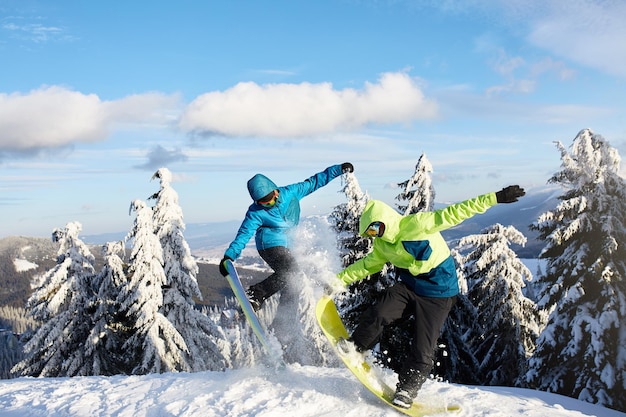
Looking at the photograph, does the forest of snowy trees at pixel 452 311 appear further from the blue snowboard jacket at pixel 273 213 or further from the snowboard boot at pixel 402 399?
the snowboard boot at pixel 402 399

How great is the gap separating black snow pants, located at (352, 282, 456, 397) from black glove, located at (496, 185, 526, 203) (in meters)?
1.55

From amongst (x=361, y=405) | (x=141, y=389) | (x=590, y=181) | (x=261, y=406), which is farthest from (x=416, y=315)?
(x=590, y=181)

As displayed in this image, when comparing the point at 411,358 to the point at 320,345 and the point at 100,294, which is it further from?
the point at 100,294

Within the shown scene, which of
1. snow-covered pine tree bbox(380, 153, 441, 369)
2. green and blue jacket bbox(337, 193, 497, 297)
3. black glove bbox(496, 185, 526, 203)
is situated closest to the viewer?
black glove bbox(496, 185, 526, 203)

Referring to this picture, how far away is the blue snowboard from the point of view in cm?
707

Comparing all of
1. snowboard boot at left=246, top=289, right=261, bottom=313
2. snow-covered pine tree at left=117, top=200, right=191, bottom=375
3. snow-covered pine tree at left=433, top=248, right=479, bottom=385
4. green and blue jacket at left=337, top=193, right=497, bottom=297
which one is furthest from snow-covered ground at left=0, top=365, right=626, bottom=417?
snow-covered pine tree at left=433, top=248, right=479, bottom=385

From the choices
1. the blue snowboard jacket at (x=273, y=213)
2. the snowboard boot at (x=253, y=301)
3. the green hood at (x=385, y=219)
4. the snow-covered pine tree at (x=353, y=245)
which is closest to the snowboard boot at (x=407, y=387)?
the green hood at (x=385, y=219)

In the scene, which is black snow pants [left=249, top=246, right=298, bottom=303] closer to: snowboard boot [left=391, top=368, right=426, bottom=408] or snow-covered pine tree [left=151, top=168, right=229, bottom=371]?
snowboard boot [left=391, top=368, right=426, bottom=408]

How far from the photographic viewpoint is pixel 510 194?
5.09m

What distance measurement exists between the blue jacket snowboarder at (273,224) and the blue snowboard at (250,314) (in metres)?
0.11

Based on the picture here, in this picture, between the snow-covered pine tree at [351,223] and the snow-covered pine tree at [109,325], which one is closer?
the snow-covered pine tree at [351,223]

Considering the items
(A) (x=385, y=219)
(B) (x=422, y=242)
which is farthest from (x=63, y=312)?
(B) (x=422, y=242)

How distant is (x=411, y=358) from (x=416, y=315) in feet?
1.83

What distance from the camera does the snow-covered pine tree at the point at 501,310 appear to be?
19078 mm
